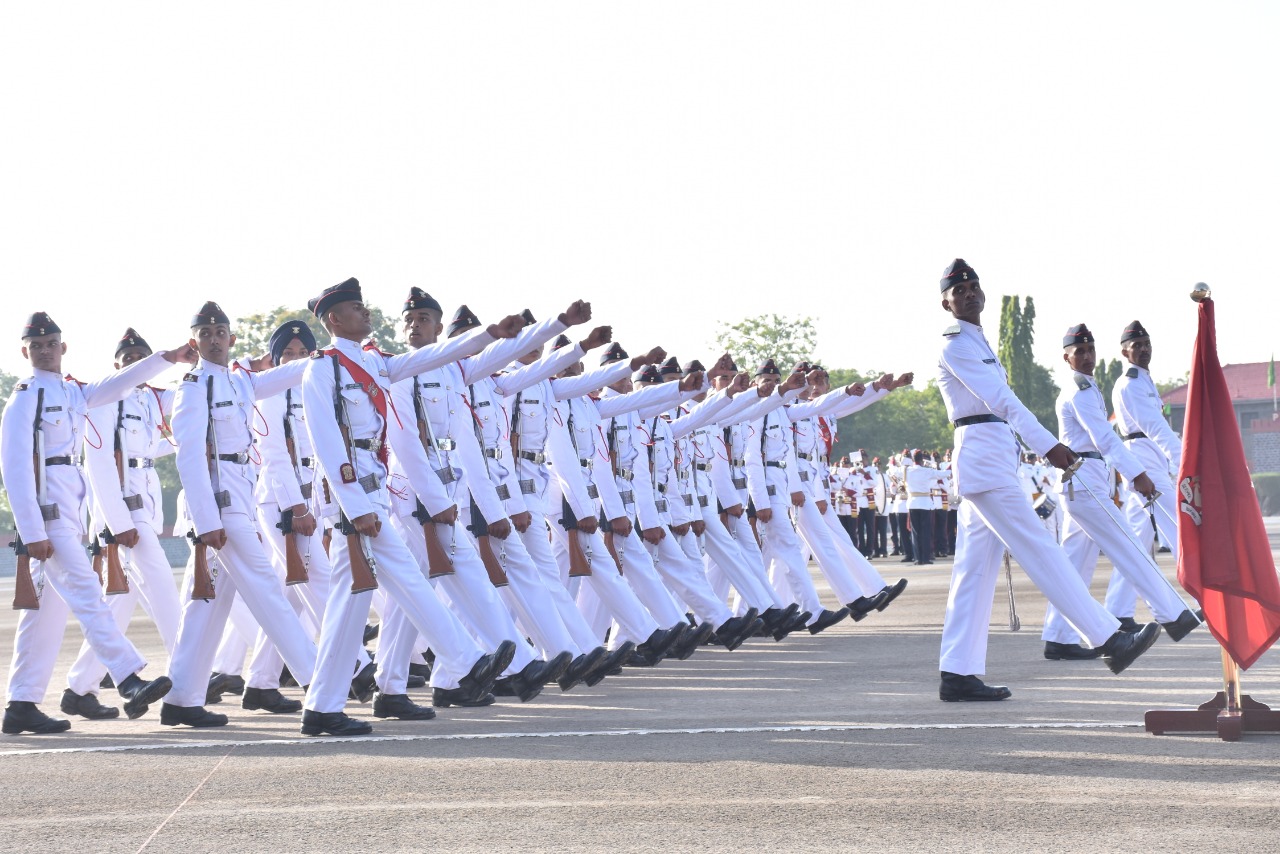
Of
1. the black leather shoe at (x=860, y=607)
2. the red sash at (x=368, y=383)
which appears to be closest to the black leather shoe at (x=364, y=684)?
the red sash at (x=368, y=383)

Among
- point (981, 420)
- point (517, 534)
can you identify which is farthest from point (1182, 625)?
point (517, 534)

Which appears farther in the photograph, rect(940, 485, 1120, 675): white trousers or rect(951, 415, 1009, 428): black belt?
rect(951, 415, 1009, 428): black belt

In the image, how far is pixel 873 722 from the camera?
8008mm

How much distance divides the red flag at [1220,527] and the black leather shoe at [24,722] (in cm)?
579

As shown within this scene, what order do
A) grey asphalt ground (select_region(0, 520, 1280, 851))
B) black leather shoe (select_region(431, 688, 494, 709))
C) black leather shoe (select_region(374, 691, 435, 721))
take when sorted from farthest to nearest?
black leather shoe (select_region(431, 688, 494, 709)), black leather shoe (select_region(374, 691, 435, 721)), grey asphalt ground (select_region(0, 520, 1280, 851))

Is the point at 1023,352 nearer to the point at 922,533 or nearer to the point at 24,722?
the point at 922,533

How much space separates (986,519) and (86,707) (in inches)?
204

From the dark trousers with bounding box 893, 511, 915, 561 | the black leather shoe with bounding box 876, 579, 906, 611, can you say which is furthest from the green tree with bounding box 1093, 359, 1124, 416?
the black leather shoe with bounding box 876, 579, 906, 611

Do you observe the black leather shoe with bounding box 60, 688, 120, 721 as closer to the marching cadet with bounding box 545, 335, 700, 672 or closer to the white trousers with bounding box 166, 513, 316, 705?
the white trousers with bounding box 166, 513, 316, 705

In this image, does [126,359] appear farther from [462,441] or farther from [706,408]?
[706,408]

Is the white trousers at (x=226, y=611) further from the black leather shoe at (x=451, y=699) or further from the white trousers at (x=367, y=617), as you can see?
the black leather shoe at (x=451, y=699)

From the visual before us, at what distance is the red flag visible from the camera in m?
7.40

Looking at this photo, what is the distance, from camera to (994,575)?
912 cm

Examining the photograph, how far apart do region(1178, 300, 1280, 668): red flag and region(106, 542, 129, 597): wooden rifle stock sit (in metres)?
6.27
